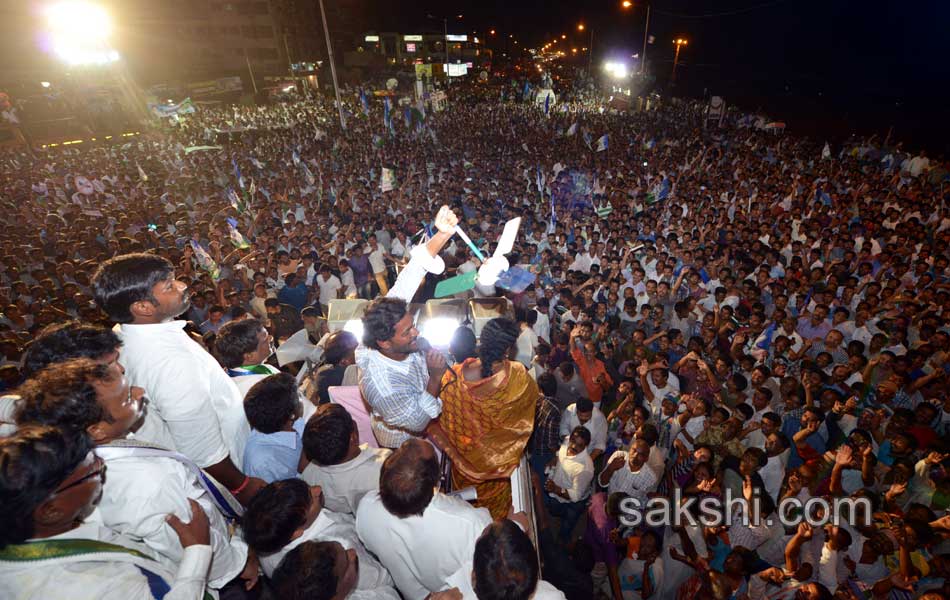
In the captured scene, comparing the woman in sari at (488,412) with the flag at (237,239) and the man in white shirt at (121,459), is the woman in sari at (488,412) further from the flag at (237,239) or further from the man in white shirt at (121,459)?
the flag at (237,239)

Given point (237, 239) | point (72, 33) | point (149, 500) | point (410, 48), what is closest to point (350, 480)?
point (149, 500)

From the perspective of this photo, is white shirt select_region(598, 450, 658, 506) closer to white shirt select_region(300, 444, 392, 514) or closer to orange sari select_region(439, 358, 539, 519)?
orange sari select_region(439, 358, 539, 519)

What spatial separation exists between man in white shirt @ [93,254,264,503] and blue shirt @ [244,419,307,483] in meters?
0.21

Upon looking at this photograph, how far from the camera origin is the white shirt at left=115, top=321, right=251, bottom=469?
6.92ft

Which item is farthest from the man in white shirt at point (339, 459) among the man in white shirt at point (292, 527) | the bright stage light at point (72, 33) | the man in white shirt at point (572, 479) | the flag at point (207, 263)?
the bright stage light at point (72, 33)

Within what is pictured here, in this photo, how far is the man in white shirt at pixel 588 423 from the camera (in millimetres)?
4234

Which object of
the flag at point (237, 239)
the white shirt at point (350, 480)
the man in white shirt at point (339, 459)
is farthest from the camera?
the flag at point (237, 239)

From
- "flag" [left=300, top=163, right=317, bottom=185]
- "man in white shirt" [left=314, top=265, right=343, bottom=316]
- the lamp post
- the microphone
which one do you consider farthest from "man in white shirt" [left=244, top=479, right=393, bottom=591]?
the lamp post

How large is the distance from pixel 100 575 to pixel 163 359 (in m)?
1.07

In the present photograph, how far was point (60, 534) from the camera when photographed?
4.39ft

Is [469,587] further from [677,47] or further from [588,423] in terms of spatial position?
[677,47]

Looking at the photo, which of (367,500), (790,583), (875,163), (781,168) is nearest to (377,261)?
(367,500)

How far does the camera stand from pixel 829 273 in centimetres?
680

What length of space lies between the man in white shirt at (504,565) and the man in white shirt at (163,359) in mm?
1453
